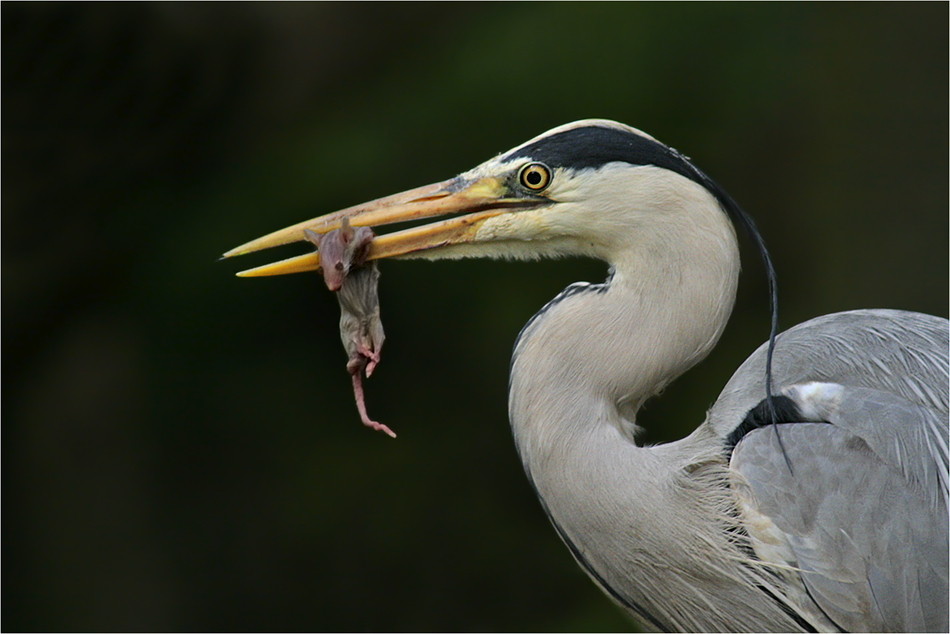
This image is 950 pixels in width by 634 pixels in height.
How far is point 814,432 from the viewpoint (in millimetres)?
1521

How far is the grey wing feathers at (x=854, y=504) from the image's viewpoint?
1479 mm

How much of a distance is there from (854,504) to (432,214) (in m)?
0.73

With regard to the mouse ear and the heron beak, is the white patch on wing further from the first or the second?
the mouse ear

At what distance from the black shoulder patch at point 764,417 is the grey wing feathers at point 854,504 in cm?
1

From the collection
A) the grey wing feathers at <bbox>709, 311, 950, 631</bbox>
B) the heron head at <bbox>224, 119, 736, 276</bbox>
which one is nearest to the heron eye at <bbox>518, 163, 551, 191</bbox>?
the heron head at <bbox>224, 119, 736, 276</bbox>

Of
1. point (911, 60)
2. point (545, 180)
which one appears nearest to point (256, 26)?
point (911, 60)

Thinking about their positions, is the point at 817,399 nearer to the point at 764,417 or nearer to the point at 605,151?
the point at 764,417

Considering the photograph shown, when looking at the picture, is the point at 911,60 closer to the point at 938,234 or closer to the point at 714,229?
the point at 938,234

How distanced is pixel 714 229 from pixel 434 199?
16.5 inches

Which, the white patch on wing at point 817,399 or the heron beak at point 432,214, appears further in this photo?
the heron beak at point 432,214

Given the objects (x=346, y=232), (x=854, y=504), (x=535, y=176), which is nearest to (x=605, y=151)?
(x=535, y=176)

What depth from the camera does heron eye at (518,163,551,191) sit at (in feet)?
5.37

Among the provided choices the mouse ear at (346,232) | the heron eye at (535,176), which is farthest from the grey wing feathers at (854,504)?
the mouse ear at (346,232)

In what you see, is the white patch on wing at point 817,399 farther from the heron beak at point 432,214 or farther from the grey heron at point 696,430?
the heron beak at point 432,214
